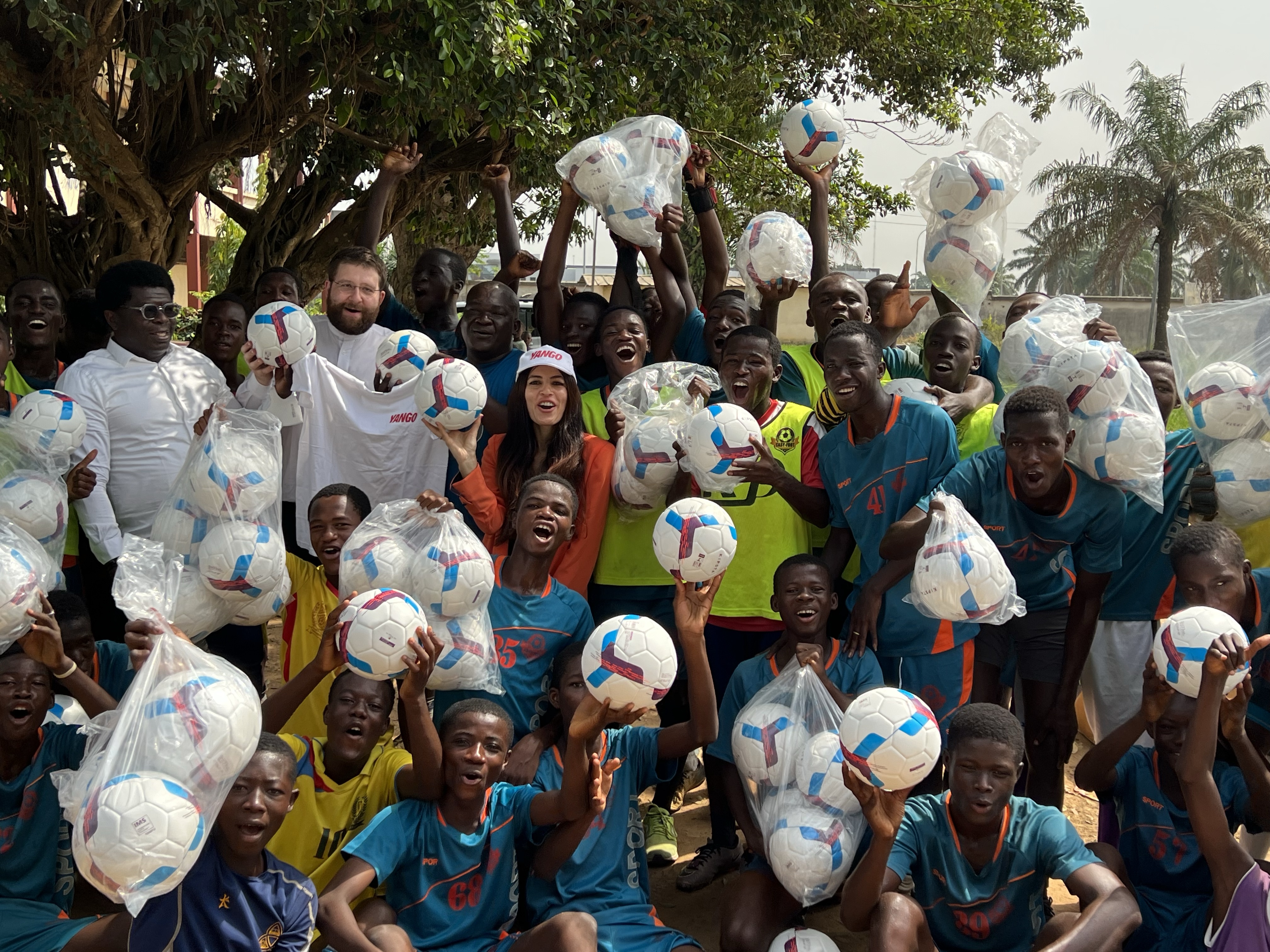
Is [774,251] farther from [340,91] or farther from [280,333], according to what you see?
[340,91]

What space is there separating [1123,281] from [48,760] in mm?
40584

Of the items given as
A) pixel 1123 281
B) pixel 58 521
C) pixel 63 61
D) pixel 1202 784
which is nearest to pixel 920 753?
pixel 1202 784

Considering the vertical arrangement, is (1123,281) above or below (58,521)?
above

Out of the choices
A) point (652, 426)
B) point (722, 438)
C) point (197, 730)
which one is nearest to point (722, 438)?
point (722, 438)

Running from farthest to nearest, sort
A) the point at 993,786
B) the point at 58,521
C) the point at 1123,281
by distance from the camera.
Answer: the point at 1123,281 → the point at 58,521 → the point at 993,786

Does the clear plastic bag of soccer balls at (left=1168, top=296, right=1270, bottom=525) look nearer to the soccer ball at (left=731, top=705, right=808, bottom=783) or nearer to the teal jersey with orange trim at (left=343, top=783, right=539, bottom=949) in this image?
the soccer ball at (left=731, top=705, right=808, bottom=783)

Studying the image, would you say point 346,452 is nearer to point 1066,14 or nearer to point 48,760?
point 48,760

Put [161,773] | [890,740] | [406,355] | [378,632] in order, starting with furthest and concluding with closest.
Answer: [406,355] < [378,632] < [890,740] < [161,773]

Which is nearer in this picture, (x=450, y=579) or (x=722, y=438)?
(x=450, y=579)

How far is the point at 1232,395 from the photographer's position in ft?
13.9

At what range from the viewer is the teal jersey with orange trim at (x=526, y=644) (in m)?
4.27

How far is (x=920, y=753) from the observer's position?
328cm

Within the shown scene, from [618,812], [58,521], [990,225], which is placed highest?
[990,225]

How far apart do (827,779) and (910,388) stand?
1720 mm
